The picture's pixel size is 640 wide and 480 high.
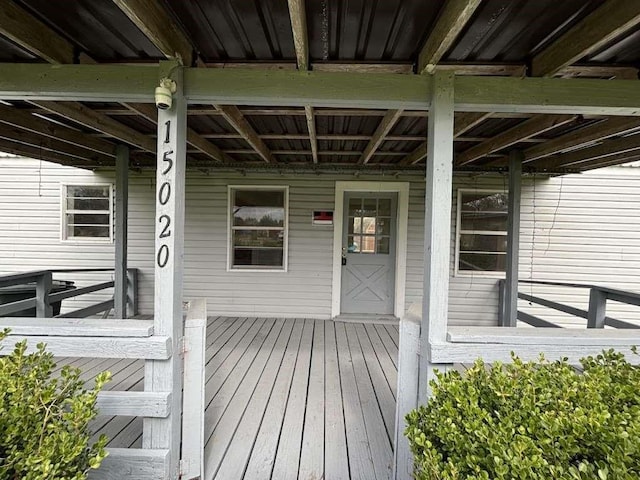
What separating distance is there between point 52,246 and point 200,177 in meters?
2.72

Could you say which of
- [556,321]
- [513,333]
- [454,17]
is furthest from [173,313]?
[556,321]

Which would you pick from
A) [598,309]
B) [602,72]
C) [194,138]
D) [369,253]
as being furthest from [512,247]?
[194,138]

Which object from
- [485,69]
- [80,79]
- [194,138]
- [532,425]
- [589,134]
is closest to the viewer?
[532,425]

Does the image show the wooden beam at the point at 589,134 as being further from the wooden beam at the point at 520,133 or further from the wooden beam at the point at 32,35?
the wooden beam at the point at 32,35

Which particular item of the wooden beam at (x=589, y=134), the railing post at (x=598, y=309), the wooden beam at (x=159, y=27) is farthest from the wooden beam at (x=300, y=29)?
the railing post at (x=598, y=309)

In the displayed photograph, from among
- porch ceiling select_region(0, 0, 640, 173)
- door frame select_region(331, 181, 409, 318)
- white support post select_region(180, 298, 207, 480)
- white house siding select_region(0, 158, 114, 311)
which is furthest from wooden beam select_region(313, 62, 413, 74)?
white house siding select_region(0, 158, 114, 311)

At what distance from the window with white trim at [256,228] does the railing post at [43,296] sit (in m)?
2.21

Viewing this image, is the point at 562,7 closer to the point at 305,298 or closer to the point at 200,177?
the point at 305,298

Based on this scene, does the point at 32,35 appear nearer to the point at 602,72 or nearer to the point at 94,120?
the point at 94,120

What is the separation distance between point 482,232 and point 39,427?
5.19 metres

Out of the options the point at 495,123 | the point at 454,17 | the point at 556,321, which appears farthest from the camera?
the point at 556,321

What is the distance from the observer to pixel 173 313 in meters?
1.61

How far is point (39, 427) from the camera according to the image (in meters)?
1.12

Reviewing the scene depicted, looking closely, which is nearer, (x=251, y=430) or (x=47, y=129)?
(x=251, y=430)
